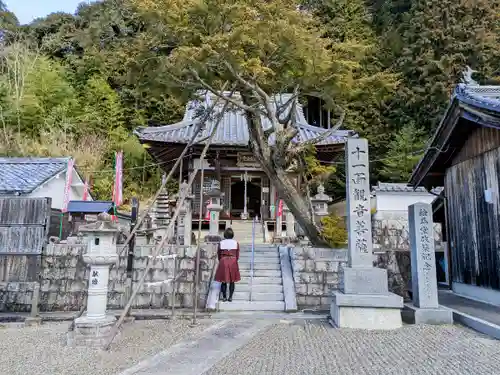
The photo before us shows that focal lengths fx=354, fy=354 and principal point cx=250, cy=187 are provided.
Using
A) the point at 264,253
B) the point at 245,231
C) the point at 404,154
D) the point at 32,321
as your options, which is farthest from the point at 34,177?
the point at 404,154

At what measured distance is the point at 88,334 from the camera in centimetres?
504

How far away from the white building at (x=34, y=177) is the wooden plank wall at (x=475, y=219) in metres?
13.8

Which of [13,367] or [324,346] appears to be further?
[324,346]

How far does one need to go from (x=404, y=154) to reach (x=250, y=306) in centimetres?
1708

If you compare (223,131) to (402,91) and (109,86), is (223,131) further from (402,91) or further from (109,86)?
(109,86)

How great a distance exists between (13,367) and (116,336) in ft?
4.84

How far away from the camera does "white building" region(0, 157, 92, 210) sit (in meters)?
12.8

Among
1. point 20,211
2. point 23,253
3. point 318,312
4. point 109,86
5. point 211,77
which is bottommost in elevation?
point 318,312

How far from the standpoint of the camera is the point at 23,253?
7855 mm

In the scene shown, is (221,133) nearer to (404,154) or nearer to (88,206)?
(88,206)

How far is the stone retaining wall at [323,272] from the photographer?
8.52 meters

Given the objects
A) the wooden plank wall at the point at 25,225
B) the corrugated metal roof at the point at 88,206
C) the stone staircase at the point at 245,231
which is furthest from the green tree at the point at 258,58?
the corrugated metal roof at the point at 88,206

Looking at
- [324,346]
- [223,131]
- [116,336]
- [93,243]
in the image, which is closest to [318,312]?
[324,346]

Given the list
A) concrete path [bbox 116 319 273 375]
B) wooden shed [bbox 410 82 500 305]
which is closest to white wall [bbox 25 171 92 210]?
concrete path [bbox 116 319 273 375]
